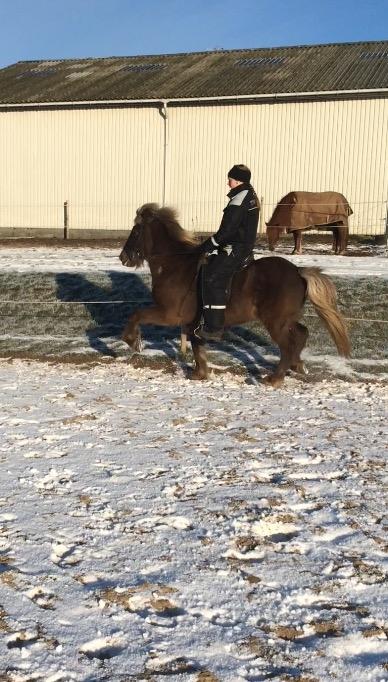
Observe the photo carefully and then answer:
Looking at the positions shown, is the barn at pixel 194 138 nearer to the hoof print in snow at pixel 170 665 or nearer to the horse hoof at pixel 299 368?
the horse hoof at pixel 299 368

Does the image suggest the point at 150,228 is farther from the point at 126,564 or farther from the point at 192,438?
the point at 126,564

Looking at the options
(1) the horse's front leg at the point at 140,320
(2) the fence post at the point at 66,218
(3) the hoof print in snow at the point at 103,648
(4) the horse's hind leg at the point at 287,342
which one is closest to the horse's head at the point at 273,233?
(1) the horse's front leg at the point at 140,320

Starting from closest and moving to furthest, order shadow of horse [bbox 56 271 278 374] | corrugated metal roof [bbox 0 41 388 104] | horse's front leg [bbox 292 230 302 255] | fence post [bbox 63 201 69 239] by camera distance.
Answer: shadow of horse [bbox 56 271 278 374] < horse's front leg [bbox 292 230 302 255] < corrugated metal roof [bbox 0 41 388 104] < fence post [bbox 63 201 69 239]

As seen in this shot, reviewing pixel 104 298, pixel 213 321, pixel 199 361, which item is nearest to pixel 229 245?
pixel 213 321

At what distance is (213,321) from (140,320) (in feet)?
3.23

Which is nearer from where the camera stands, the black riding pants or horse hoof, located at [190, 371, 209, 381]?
the black riding pants

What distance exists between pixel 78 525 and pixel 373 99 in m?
20.6

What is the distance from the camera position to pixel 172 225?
754 centimetres

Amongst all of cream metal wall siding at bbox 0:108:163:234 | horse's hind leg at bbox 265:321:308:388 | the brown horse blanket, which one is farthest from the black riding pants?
cream metal wall siding at bbox 0:108:163:234

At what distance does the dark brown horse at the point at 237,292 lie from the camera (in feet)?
21.9

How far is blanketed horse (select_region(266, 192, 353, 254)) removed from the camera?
16.2 meters

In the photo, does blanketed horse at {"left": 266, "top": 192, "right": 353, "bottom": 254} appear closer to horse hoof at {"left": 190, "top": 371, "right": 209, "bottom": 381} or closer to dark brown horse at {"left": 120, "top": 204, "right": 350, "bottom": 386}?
dark brown horse at {"left": 120, "top": 204, "right": 350, "bottom": 386}

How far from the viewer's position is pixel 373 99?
68.1 feet

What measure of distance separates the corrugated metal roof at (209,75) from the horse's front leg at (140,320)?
1646cm
